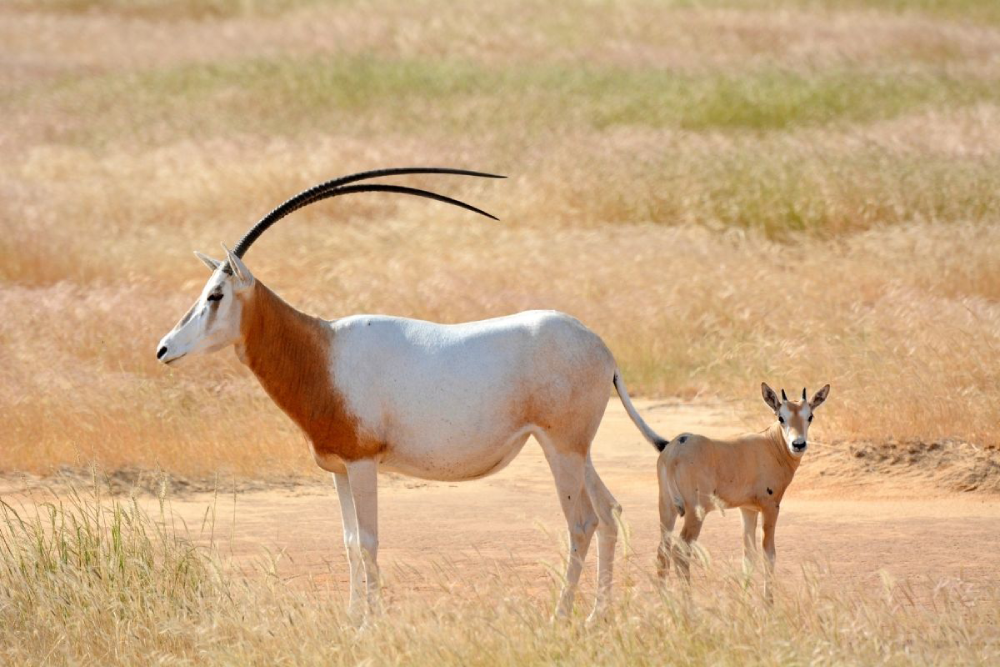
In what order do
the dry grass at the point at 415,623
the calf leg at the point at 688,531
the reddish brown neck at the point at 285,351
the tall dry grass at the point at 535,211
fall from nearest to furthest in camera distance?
the dry grass at the point at 415,623, the reddish brown neck at the point at 285,351, the calf leg at the point at 688,531, the tall dry grass at the point at 535,211

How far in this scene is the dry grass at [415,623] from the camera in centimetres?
606

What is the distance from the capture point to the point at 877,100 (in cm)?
2692

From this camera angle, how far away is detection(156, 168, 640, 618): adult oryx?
6980 millimetres

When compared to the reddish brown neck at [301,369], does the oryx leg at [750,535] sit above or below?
below

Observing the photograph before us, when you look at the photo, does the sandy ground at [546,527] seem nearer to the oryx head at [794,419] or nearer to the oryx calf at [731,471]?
the oryx calf at [731,471]

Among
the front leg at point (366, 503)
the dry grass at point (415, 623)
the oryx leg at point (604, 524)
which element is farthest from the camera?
the oryx leg at point (604, 524)

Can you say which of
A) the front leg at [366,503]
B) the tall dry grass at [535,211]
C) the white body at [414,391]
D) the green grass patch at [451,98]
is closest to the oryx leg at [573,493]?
the white body at [414,391]

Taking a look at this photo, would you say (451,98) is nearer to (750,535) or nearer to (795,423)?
(750,535)

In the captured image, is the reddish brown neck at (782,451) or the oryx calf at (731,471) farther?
the reddish brown neck at (782,451)

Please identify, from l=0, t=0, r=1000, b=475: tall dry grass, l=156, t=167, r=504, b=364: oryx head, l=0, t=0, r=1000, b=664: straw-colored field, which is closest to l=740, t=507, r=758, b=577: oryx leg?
l=0, t=0, r=1000, b=664: straw-colored field

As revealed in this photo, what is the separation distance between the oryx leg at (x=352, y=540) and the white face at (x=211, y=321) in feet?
2.91

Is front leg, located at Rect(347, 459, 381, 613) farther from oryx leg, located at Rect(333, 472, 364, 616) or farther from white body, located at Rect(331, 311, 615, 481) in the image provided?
white body, located at Rect(331, 311, 615, 481)

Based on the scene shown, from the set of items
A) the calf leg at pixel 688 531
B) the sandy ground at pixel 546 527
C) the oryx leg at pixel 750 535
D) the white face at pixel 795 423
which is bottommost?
the sandy ground at pixel 546 527

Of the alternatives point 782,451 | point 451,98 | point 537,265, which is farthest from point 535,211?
point 782,451
